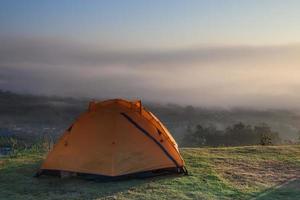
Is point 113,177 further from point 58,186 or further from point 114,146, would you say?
point 58,186

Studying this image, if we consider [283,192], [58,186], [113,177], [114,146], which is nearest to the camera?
[283,192]

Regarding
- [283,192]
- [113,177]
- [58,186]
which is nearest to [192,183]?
[113,177]

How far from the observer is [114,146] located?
1246 centimetres

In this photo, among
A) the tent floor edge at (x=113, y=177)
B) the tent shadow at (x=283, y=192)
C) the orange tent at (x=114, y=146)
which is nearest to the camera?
the tent shadow at (x=283, y=192)

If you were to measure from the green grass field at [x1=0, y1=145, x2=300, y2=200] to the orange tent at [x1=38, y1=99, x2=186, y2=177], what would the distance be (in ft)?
0.91

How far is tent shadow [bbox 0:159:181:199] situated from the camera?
11328 millimetres

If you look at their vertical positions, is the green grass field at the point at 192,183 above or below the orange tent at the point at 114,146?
below

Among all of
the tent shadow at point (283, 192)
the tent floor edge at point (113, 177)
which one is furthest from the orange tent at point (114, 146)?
the tent shadow at point (283, 192)

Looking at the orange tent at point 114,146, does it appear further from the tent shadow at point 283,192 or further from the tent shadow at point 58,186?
the tent shadow at point 283,192

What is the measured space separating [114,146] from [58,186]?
1.43m

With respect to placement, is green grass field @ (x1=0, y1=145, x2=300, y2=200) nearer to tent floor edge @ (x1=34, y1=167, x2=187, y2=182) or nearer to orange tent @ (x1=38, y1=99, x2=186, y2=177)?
tent floor edge @ (x1=34, y1=167, x2=187, y2=182)

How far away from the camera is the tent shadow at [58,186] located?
11.3 metres

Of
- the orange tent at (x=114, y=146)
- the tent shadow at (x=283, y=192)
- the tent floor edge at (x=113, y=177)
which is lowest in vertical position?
the tent shadow at (x=283, y=192)

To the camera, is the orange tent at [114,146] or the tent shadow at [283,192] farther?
the orange tent at [114,146]
